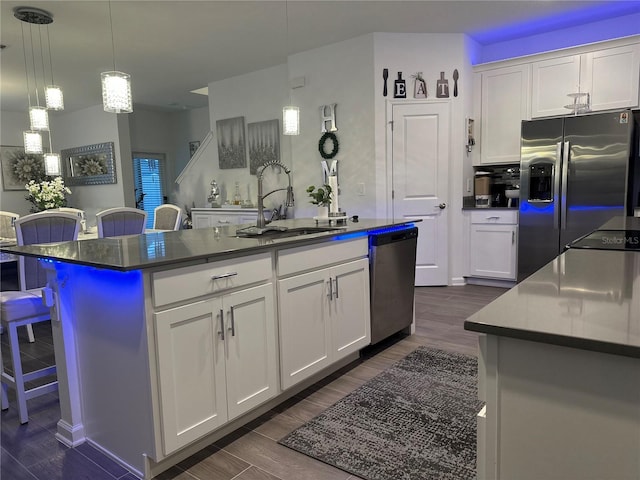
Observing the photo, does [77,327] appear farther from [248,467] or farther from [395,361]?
[395,361]

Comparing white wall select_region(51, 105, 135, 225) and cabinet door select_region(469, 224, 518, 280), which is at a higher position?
white wall select_region(51, 105, 135, 225)

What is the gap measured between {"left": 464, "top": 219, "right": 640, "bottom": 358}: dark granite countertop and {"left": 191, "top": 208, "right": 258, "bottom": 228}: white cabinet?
4.93 metres

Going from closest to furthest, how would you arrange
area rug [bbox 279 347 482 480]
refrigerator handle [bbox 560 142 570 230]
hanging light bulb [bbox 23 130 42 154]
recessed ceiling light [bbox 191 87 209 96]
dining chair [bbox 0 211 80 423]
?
area rug [bbox 279 347 482 480]
dining chair [bbox 0 211 80 423]
hanging light bulb [bbox 23 130 42 154]
refrigerator handle [bbox 560 142 570 230]
recessed ceiling light [bbox 191 87 209 96]

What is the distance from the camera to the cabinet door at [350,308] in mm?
2621

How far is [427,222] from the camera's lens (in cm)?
498

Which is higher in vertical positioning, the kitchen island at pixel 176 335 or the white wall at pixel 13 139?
the white wall at pixel 13 139

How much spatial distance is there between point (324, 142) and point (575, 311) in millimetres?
4534

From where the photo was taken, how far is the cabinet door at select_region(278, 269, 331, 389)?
7.44 feet

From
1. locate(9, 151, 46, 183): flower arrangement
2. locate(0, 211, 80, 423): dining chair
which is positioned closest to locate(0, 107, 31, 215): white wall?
locate(9, 151, 46, 183): flower arrangement

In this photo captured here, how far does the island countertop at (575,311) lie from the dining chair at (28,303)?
6.68 ft

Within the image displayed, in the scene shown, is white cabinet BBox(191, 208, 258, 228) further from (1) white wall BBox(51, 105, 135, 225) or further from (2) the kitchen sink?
(2) the kitchen sink

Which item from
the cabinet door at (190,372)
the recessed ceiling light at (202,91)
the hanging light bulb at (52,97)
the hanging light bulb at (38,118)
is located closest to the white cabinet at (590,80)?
the cabinet door at (190,372)

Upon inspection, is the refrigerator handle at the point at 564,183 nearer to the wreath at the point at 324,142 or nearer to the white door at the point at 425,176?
the white door at the point at 425,176

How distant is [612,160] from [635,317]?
13.0 feet
